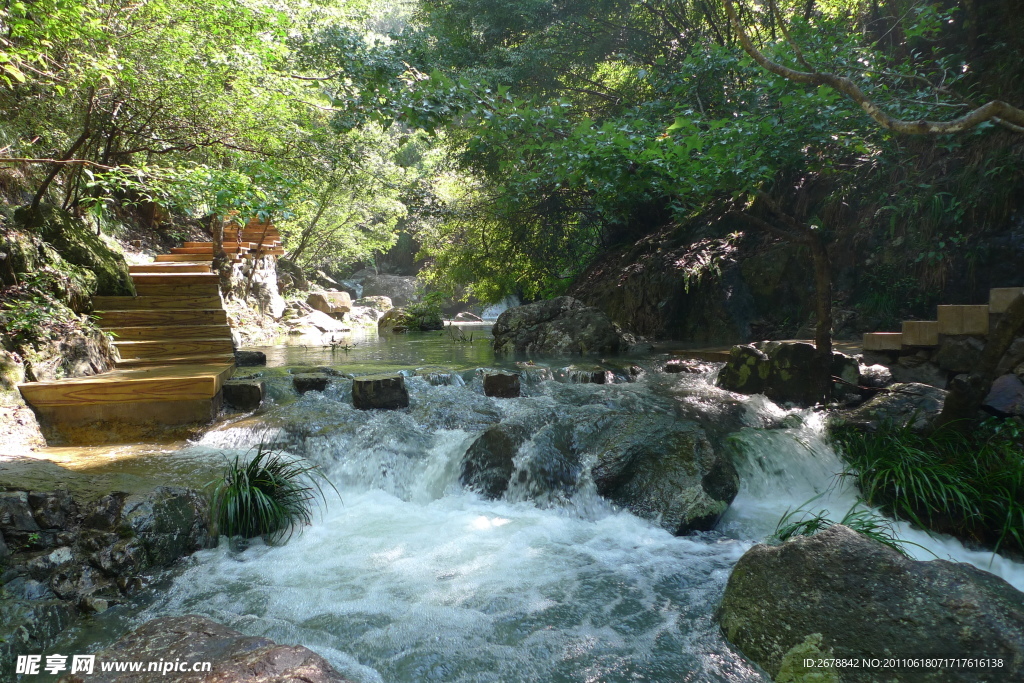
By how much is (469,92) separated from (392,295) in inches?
1090

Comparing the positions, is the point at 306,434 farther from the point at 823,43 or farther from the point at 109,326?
the point at 823,43

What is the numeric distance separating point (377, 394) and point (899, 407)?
5758mm

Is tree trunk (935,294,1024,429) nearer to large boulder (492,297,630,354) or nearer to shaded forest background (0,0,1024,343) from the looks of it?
shaded forest background (0,0,1024,343)

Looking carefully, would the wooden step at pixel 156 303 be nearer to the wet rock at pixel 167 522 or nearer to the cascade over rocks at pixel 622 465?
the wet rock at pixel 167 522

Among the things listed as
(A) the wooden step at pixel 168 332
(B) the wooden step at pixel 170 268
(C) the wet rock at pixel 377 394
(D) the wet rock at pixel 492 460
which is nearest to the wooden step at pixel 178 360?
(A) the wooden step at pixel 168 332

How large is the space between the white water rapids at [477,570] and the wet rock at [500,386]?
153 cm

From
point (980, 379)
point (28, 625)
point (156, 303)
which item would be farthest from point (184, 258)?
point (980, 379)

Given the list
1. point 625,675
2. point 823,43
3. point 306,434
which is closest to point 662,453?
point 625,675

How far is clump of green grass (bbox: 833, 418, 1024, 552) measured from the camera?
404 cm

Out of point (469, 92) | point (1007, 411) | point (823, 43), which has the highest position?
point (823, 43)

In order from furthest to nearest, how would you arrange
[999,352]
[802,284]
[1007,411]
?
[802,284]
[1007,411]
[999,352]

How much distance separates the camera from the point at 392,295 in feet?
109

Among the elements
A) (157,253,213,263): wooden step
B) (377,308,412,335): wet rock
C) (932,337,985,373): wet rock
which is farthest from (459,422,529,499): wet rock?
(377,308,412,335): wet rock

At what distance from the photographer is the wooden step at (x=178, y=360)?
22.0 feet
